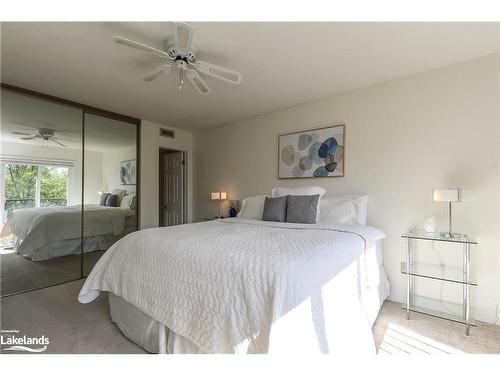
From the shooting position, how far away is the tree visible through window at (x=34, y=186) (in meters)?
2.81

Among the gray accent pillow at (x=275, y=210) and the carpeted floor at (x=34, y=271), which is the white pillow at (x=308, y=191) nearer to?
the gray accent pillow at (x=275, y=210)

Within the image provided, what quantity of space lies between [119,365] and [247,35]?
7.81ft

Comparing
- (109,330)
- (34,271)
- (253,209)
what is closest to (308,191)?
(253,209)

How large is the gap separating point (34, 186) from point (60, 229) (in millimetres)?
628

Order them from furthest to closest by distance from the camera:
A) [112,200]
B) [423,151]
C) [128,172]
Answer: [128,172] < [112,200] < [423,151]

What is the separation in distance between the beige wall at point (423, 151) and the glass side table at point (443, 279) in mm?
144

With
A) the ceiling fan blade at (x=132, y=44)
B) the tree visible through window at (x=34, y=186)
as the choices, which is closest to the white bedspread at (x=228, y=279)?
the ceiling fan blade at (x=132, y=44)

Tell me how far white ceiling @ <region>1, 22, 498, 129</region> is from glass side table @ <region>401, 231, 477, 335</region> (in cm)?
165

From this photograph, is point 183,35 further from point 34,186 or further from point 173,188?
point 173,188

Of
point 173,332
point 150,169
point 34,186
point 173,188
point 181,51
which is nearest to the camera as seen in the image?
point 173,332

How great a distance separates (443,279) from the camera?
2.13 meters

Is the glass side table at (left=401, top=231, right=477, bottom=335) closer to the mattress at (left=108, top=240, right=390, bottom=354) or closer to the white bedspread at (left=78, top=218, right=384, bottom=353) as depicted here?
the mattress at (left=108, top=240, right=390, bottom=354)

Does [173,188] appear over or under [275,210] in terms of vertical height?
over

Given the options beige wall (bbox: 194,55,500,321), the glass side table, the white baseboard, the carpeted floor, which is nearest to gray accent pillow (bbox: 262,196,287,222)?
beige wall (bbox: 194,55,500,321)
